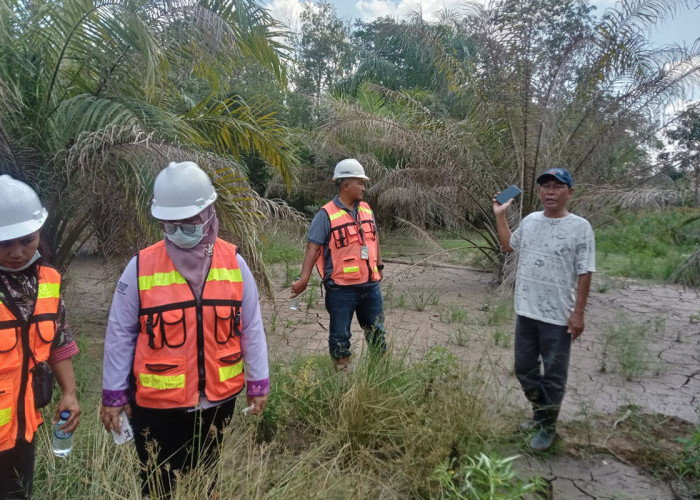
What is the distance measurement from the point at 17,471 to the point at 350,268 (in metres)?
2.22

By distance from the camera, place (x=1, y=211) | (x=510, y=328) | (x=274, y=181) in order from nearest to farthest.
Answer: (x=1, y=211) → (x=510, y=328) → (x=274, y=181)

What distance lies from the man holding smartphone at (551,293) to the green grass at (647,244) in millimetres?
5657

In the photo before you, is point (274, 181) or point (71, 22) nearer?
point (71, 22)

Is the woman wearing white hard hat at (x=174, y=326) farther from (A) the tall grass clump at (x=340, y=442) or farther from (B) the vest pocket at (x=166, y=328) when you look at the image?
(A) the tall grass clump at (x=340, y=442)

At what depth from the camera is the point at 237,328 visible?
6.61ft

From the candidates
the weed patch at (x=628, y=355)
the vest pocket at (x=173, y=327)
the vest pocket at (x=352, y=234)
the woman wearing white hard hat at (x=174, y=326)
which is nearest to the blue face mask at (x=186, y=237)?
the woman wearing white hard hat at (x=174, y=326)

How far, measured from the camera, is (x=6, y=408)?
1.76m

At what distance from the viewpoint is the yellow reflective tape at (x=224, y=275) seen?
1946 mm

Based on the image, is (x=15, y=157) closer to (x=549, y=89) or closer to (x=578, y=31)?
(x=549, y=89)

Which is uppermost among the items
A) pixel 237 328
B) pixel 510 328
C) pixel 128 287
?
pixel 128 287

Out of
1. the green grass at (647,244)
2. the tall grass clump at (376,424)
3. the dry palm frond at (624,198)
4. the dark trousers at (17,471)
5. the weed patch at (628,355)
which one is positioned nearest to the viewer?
the dark trousers at (17,471)

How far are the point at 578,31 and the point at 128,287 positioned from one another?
687 cm

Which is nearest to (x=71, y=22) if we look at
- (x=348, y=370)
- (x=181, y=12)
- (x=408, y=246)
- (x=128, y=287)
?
(x=181, y=12)

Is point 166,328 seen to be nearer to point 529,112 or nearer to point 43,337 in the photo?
point 43,337
